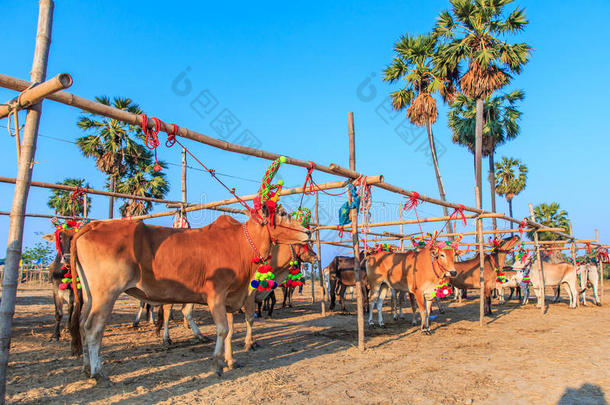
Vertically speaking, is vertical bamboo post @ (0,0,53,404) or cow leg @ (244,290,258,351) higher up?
vertical bamboo post @ (0,0,53,404)

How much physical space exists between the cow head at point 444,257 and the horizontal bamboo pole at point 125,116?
5.19 meters

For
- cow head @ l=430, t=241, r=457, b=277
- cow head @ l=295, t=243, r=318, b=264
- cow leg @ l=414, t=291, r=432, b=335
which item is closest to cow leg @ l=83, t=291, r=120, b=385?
cow head @ l=295, t=243, r=318, b=264

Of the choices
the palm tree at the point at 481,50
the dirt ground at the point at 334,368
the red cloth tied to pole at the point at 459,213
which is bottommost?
the dirt ground at the point at 334,368

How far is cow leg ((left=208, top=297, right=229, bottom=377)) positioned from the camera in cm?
573

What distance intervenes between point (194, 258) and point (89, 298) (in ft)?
4.82

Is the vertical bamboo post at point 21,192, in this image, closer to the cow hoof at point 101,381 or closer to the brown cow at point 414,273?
the cow hoof at point 101,381

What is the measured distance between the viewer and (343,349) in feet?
25.5

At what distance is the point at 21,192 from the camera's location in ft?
13.8

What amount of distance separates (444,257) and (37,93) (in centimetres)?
933

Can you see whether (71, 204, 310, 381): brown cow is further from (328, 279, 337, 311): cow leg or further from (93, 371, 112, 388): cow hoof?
(328, 279, 337, 311): cow leg

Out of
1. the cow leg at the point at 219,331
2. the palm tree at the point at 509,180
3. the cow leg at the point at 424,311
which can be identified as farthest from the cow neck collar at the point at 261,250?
the palm tree at the point at 509,180

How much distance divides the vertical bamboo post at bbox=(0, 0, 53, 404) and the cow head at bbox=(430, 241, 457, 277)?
29.5 feet

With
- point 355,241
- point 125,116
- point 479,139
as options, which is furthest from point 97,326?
point 479,139

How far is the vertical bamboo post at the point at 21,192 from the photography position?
400 centimetres
